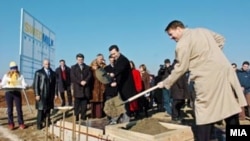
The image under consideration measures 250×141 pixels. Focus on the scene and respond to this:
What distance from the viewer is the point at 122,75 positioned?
783cm

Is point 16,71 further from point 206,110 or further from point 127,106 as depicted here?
point 206,110

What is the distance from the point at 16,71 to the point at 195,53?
656cm

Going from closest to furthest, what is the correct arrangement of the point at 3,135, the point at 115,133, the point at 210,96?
1. the point at 210,96
2. the point at 115,133
3. the point at 3,135

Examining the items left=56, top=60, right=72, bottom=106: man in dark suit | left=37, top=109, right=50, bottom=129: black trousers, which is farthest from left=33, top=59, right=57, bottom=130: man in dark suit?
left=56, top=60, right=72, bottom=106: man in dark suit

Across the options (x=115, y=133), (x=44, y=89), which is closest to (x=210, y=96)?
(x=115, y=133)

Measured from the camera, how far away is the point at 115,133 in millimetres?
6590

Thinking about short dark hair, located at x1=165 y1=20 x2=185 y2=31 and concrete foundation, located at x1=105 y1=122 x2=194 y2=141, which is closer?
short dark hair, located at x1=165 y1=20 x2=185 y2=31

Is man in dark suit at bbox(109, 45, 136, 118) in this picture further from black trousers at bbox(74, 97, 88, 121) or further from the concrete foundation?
black trousers at bbox(74, 97, 88, 121)

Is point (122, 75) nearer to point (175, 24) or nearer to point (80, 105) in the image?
point (80, 105)

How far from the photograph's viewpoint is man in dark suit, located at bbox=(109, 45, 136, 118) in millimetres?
7668

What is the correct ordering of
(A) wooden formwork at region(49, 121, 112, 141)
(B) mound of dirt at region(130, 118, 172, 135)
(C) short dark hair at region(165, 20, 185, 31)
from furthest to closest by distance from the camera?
(B) mound of dirt at region(130, 118, 172, 135) < (A) wooden formwork at region(49, 121, 112, 141) < (C) short dark hair at region(165, 20, 185, 31)

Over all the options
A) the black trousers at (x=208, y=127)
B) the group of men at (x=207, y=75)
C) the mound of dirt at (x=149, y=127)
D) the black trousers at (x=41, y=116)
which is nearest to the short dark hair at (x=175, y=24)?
the group of men at (x=207, y=75)

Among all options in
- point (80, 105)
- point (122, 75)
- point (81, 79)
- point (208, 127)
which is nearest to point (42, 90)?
point (81, 79)

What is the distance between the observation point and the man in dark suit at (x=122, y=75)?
767cm
